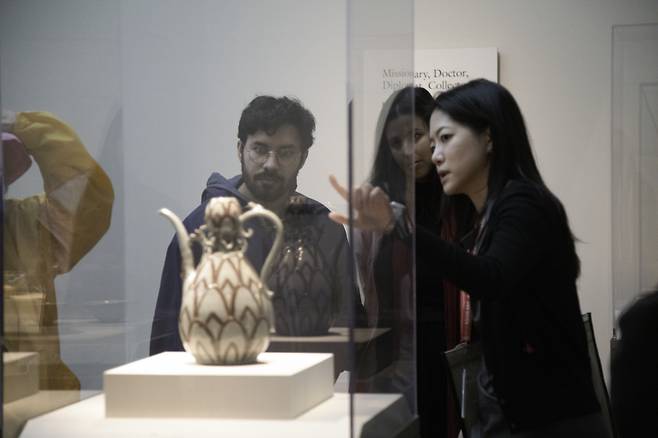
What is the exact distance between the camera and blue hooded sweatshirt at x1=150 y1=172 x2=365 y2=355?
6.20 feet

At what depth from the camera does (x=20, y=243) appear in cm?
191

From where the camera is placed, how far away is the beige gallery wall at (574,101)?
389 cm

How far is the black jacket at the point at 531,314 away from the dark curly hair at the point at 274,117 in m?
0.40

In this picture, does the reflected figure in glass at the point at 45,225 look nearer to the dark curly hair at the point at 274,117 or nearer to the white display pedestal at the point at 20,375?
the white display pedestal at the point at 20,375

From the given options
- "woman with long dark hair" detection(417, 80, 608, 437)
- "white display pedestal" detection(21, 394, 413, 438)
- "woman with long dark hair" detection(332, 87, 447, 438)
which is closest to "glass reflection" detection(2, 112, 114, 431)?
"white display pedestal" detection(21, 394, 413, 438)

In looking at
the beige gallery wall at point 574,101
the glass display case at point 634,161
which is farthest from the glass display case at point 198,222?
the beige gallery wall at point 574,101

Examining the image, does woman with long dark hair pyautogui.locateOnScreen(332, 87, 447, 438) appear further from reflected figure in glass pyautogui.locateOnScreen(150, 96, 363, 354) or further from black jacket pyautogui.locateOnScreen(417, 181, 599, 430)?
black jacket pyautogui.locateOnScreen(417, 181, 599, 430)

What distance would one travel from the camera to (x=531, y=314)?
217cm

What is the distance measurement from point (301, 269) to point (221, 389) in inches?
13.9

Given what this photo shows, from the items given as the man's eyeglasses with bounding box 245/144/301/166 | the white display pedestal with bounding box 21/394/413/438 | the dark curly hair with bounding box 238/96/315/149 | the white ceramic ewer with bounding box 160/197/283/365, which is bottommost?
the white display pedestal with bounding box 21/394/413/438

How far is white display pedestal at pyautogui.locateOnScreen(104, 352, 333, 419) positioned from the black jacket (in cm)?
49

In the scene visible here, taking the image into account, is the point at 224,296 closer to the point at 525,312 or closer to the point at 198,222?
the point at 198,222

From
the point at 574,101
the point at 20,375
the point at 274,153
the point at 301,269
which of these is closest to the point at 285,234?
the point at 301,269

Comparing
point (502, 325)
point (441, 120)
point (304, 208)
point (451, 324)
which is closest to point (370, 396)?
point (304, 208)
